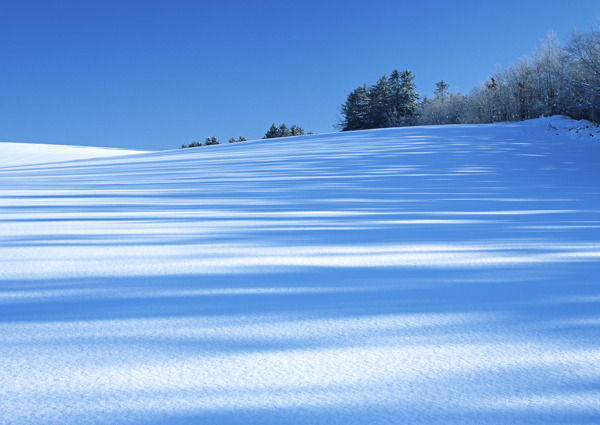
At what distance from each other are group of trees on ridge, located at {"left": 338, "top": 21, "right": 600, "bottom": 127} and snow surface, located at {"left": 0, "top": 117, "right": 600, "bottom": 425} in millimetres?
9049

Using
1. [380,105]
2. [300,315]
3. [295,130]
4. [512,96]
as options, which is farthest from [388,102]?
[300,315]

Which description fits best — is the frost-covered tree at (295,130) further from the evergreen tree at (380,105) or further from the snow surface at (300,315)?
the snow surface at (300,315)

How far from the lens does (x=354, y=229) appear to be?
232 cm

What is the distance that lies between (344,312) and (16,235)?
188 cm

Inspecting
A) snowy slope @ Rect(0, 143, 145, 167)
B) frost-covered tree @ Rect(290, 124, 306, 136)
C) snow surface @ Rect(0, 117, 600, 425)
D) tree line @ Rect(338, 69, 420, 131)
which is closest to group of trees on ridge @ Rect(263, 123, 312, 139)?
frost-covered tree @ Rect(290, 124, 306, 136)

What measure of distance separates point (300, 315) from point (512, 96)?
1905 centimetres

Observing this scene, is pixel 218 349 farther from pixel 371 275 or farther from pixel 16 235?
pixel 16 235

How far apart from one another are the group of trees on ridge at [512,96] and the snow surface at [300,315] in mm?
9049

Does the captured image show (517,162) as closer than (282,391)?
No

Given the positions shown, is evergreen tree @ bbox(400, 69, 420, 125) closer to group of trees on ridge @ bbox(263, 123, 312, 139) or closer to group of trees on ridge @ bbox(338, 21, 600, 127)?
group of trees on ridge @ bbox(338, 21, 600, 127)

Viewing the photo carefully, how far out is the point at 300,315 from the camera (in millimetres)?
1154

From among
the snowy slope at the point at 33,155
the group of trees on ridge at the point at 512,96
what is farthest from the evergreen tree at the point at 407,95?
the snowy slope at the point at 33,155

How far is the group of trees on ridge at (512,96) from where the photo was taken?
1002 centimetres

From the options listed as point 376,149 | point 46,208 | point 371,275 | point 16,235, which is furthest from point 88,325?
point 376,149
